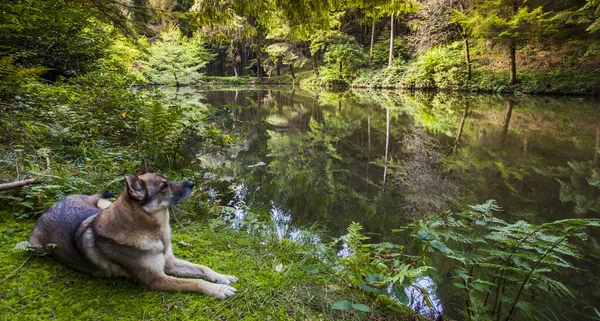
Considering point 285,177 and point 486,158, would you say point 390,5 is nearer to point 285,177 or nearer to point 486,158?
point 285,177

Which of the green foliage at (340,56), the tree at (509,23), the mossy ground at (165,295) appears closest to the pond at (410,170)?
the mossy ground at (165,295)

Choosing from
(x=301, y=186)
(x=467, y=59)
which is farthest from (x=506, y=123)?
(x=467, y=59)

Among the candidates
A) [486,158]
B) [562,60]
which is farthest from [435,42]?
[486,158]

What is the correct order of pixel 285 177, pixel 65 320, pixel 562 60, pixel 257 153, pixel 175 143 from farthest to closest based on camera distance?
pixel 562 60 → pixel 257 153 → pixel 285 177 → pixel 175 143 → pixel 65 320

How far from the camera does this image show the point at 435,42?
23.3 meters

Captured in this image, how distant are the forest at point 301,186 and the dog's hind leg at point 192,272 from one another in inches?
6.6

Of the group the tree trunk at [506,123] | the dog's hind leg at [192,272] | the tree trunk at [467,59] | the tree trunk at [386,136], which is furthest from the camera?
the tree trunk at [467,59]

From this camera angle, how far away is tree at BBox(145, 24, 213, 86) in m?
29.6

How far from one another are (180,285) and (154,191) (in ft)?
2.08

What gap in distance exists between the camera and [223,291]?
1962mm

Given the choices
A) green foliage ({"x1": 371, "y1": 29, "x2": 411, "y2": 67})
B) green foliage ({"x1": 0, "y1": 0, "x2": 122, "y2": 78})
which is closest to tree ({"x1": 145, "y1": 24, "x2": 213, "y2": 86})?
green foliage ({"x1": 371, "y1": 29, "x2": 411, "y2": 67})

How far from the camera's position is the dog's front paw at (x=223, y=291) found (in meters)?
1.93

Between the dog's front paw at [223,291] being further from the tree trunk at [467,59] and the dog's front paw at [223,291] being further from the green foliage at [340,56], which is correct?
the green foliage at [340,56]

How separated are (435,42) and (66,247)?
26.3 m
